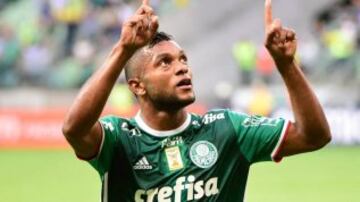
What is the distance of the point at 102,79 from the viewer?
19.1ft

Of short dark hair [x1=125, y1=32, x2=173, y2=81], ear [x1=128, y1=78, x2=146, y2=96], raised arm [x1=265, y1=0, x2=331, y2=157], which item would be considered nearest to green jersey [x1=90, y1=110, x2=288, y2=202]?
raised arm [x1=265, y1=0, x2=331, y2=157]

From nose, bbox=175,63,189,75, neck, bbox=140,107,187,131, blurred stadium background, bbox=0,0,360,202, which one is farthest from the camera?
blurred stadium background, bbox=0,0,360,202

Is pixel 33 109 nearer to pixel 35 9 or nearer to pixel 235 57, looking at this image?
pixel 35 9

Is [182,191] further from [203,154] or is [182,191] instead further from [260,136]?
[260,136]

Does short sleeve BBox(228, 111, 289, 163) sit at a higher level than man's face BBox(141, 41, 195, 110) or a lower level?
lower

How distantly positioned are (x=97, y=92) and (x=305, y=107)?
1.21 meters

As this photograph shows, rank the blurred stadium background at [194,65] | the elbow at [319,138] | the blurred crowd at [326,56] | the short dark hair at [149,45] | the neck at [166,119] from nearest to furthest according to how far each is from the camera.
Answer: the elbow at [319,138], the short dark hair at [149,45], the neck at [166,119], the blurred stadium background at [194,65], the blurred crowd at [326,56]

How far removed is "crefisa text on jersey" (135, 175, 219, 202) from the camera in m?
6.30

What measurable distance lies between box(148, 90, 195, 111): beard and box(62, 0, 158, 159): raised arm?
572 millimetres

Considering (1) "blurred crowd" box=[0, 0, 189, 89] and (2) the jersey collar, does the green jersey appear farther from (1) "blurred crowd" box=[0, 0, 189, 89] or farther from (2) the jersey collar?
(1) "blurred crowd" box=[0, 0, 189, 89]

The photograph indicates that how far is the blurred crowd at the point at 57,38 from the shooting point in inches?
1008

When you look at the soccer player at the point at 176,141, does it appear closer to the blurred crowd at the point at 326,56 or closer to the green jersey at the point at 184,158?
the green jersey at the point at 184,158

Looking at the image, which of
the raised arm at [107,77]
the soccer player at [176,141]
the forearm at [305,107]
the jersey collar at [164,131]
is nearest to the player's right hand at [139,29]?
the raised arm at [107,77]

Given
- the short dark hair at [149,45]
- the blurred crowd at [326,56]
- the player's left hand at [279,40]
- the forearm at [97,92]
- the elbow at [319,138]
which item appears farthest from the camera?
the blurred crowd at [326,56]
